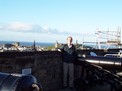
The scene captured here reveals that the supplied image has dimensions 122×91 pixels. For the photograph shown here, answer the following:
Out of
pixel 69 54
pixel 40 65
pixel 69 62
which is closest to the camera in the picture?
pixel 40 65

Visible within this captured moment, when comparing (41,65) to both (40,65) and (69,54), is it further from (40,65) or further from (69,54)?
(69,54)

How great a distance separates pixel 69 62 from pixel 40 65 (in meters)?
1.07

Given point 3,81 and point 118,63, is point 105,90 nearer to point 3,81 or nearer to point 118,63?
point 118,63

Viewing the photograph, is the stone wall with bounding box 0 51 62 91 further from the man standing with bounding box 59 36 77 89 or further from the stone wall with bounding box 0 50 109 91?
the man standing with bounding box 59 36 77 89

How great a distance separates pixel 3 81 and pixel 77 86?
22.0ft

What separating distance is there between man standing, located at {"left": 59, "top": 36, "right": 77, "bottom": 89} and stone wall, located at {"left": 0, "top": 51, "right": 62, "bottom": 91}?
0.26 meters

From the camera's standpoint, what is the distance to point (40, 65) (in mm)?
10203

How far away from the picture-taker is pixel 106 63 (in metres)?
10.4

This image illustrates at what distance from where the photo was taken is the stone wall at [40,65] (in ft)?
28.5

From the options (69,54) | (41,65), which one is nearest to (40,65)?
(41,65)

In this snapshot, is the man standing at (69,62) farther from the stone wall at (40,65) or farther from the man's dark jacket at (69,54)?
the stone wall at (40,65)

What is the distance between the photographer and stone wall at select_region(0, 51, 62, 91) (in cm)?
870

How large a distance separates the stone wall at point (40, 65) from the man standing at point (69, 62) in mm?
261

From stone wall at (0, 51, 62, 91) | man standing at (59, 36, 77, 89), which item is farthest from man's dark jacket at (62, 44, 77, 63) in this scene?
stone wall at (0, 51, 62, 91)
